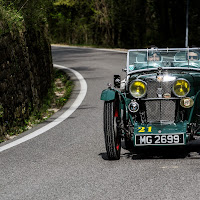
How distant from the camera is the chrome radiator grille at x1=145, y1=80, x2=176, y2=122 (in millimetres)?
6758

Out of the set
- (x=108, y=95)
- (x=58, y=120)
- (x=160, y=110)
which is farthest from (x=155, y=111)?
(x=58, y=120)

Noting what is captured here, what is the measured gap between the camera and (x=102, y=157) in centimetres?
684

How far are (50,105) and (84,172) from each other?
6433 millimetres

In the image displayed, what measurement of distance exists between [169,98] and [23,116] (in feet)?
13.2

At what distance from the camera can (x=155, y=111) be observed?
6.84 m

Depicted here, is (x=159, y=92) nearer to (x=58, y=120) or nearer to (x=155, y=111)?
(x=155, y=111)

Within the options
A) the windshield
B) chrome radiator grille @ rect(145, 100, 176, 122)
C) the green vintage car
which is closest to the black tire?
the green vintage car

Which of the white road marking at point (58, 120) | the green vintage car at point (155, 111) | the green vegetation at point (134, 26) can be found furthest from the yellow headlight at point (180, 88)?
the green vegetation at point (134, 26)

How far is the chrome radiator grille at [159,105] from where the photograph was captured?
6.76 meters

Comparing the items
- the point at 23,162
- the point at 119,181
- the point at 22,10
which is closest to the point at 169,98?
the point at 119,181

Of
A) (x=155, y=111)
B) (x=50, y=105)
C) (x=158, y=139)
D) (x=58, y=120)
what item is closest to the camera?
(x=158, y=139)

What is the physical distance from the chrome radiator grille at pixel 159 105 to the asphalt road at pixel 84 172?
0.60m

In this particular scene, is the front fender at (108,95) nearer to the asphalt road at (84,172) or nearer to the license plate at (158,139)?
the license plate at (158,139)

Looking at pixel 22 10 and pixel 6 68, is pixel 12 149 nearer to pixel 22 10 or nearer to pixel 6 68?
pixel 6 68
